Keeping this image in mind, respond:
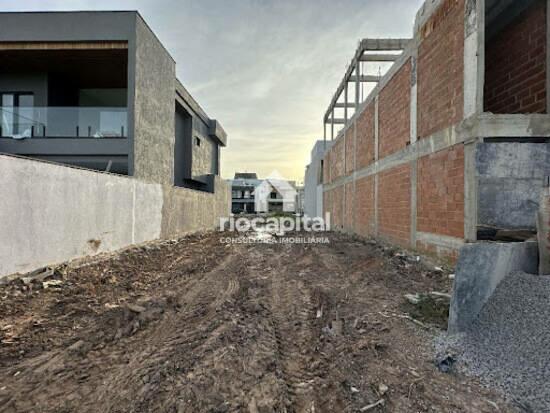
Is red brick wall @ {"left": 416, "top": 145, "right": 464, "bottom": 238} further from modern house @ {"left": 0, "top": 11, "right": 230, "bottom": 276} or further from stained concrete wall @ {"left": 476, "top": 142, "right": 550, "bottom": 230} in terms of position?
modern house @ {"left": 0, "top": 11, "right": 230, "bottom": 276}

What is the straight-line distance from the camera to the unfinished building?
162 inches

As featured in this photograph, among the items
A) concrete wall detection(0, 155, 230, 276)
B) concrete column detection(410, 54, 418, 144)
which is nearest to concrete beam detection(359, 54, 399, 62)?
concrete column detection(410, 54, 418, 144)

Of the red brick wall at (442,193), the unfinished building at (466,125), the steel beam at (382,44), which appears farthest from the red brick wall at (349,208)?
the red brick wall at (442,193)

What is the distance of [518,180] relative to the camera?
412cm

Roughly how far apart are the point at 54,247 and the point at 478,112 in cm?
714

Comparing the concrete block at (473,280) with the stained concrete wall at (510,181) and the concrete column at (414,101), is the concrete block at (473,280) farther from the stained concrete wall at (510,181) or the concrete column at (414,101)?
the concrete column at (414,101)

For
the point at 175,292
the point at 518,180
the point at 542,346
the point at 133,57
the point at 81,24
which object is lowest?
the point at 175,292

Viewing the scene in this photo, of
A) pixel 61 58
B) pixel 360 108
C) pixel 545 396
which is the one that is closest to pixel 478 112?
pixel 545 396

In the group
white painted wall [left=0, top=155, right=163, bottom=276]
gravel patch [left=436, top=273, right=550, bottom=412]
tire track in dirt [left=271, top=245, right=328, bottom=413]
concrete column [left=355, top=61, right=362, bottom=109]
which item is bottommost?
tire track in dirt [left=271, top=245, right=328, bottom=413]

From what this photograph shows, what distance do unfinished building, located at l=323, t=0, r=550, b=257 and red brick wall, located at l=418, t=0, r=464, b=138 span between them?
0.06ft

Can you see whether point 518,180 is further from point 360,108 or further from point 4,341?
point 360,108

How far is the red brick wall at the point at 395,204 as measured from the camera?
6535 millimetres

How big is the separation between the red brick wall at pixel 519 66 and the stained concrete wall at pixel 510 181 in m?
0.86

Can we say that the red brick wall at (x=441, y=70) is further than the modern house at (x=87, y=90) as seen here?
No
